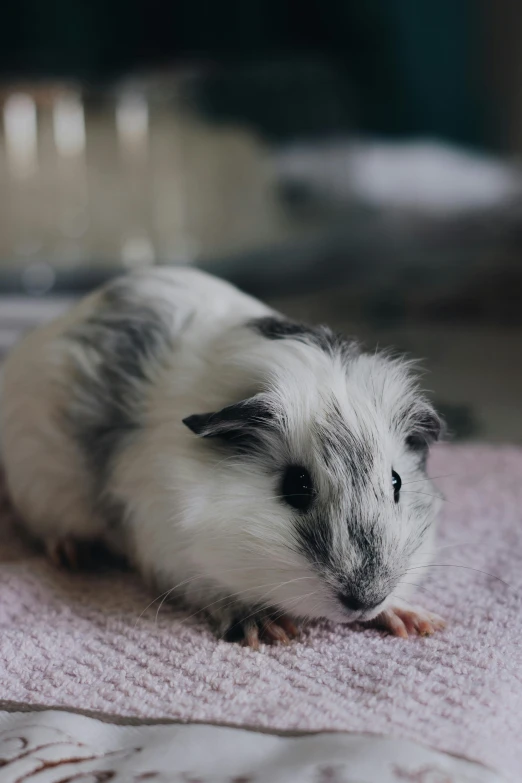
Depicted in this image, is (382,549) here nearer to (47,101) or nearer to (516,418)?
(516,418)

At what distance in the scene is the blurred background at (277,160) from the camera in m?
2.73

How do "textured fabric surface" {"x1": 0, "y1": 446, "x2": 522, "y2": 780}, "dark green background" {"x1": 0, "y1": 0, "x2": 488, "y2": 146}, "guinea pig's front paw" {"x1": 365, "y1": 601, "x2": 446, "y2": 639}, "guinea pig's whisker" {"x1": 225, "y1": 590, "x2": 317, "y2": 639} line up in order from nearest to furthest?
"textured fabric surface" {"x1": 0, "y1": 446, "x2": 522, "y2": 780}
"guinea pig's whisker" {"x1": 225, "y1": 590, "x2": 317, "y2": 639}
"guinea pig's front paw" {"x1": 365, "y1": 601, "x2": 446, "y2": 639}
"dark green background" {"x1": 0, "y1": 0, "x2": 488, "y2": 146}

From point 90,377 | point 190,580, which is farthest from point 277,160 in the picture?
point 190,580

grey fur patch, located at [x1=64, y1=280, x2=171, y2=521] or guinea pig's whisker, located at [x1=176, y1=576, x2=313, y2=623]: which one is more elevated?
grey fur patch, located at [x1=64, y1=280, x2=171, y2=521]

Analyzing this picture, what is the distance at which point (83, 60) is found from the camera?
285 cm

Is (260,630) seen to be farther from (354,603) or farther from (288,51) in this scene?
(288,51)

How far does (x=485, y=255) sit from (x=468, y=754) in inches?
92.3

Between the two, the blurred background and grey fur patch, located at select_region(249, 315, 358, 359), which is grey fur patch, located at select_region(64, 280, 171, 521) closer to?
grey fur patch, located at select_region(249, 315, 358, 359)

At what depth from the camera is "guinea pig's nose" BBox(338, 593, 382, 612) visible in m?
0.96

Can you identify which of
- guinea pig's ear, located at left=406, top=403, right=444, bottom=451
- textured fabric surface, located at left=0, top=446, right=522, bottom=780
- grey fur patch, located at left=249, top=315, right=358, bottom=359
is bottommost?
textured fabric surface, located at left=0, top=446, right=522, bottom=780

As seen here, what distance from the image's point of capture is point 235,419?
104cm

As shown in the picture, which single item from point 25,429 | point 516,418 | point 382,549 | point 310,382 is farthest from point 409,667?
point 516,418

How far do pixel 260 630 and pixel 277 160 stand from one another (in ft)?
7.29

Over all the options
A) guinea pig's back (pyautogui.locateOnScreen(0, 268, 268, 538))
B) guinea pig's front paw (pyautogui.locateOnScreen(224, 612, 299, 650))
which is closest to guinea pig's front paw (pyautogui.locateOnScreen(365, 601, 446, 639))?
guinea pig's front paw (pyautogui.locateOnScreen(224, 612, 299, 650))
